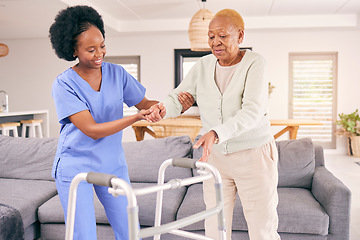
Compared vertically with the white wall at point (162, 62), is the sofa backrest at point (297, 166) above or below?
below

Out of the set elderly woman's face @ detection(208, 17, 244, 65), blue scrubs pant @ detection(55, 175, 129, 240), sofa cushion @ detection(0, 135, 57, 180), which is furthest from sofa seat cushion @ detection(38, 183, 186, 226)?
elderly woman's face @ detection(208, 17, 244, 65)

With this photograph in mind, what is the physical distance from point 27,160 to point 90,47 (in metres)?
1.99

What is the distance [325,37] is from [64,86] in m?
6.97

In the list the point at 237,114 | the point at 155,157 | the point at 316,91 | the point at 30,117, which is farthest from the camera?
the point at 316,91

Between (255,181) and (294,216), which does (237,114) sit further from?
(294,216)

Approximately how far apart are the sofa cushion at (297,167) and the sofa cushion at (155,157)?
0.74m

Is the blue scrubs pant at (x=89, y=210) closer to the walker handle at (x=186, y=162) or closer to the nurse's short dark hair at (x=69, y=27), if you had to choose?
the walker handle at (x=186, y=162)

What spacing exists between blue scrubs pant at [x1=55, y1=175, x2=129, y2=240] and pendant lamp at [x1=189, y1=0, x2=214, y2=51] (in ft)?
11.2

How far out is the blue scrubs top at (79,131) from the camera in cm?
154

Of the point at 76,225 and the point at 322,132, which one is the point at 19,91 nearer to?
the point at 322,132

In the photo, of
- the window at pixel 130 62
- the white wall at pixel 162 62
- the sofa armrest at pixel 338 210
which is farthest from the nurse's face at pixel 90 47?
the window at pixel 130 62

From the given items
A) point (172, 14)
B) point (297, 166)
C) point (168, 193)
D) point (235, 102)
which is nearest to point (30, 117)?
point (172, 14)

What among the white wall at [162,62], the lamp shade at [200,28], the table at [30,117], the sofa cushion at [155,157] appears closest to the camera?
the sofa cushion at [155,157]

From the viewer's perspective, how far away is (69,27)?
1536 millimetres
